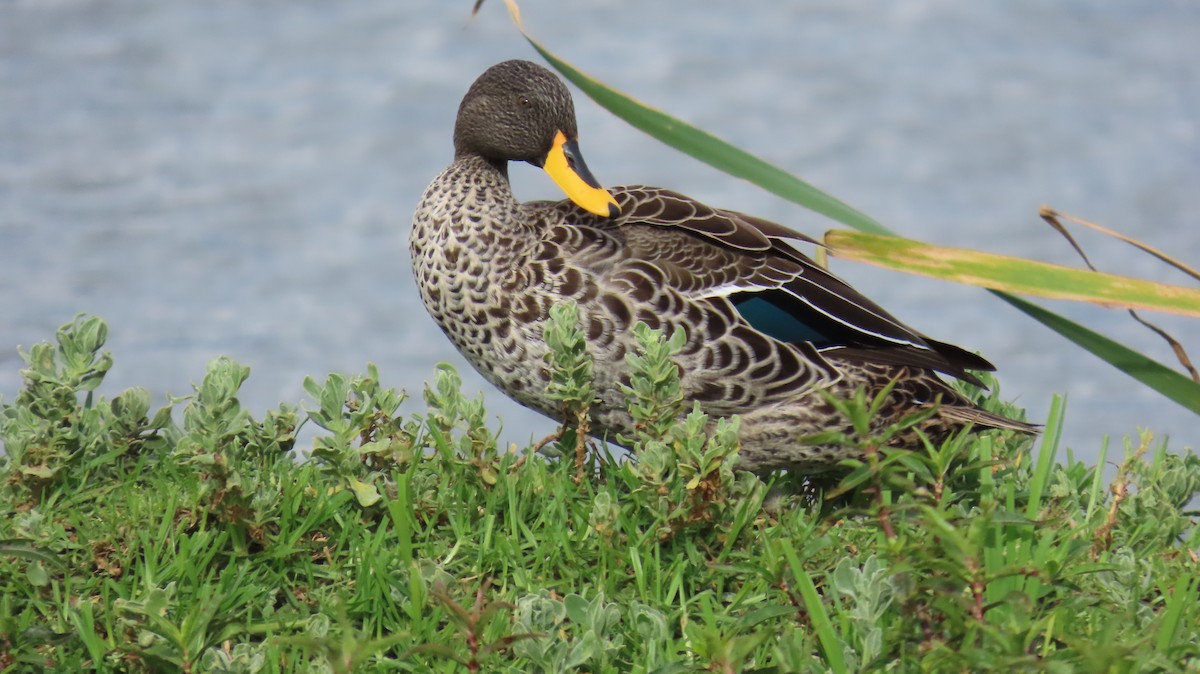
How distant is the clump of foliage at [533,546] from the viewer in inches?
116

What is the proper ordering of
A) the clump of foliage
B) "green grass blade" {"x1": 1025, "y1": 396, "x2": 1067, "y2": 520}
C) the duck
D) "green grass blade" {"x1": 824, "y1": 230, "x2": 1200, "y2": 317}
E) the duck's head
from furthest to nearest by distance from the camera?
the duck's head, the duck, "green grass blade" {"x1": 1025, "y1": 396, "x2": 1067, "y2": 520}, "green grass blade" {"x1": 824, "y1": 230, "x2": 1200, "y2": 317}, the clump of foliage

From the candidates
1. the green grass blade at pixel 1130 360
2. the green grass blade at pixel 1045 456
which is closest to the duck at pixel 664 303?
the green grass blade at pixel 1045 456

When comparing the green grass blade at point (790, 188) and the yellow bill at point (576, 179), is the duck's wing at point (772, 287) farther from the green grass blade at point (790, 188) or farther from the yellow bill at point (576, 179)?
the green grass blade at point (790, 188)

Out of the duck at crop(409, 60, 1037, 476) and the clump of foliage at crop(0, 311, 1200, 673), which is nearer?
the clump of foliage at crop(0, 311, 1200, 673)

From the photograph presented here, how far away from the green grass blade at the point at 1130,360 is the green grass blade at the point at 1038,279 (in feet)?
0.18

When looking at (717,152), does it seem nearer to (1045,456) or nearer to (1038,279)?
(1038,279)

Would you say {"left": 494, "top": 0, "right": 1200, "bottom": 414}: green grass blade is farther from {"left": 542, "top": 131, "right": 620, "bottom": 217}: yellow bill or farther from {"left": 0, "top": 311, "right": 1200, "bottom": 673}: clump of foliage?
{"left": 542, "top": 131, "right": 620, "bottom": 217}: yellow bill

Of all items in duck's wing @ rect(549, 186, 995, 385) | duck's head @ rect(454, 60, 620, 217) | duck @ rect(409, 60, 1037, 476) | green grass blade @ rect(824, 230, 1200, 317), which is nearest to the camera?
green grass blade @ rect(824, 230, 1200, 317)

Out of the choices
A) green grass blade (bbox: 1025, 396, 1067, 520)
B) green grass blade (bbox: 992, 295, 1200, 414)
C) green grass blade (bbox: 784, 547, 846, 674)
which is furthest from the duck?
green grass blade (bbox: 784, 547, 846, 674)

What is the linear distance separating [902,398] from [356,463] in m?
1.71

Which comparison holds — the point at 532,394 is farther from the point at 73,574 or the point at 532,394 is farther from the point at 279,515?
the point at 73,574

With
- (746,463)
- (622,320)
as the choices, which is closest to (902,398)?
(746,463)

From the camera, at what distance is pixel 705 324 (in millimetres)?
4309

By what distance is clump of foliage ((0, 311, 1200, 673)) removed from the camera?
2957mm
